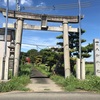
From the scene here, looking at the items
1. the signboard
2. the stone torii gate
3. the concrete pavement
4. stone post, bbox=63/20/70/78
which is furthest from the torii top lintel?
the concrete pavement

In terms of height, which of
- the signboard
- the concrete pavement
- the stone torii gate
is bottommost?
the concrete pavement

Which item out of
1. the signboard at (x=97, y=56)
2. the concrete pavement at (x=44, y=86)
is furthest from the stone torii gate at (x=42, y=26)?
the signboard at (x=97, y=56)

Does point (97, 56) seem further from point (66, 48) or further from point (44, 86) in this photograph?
point (44, 86)

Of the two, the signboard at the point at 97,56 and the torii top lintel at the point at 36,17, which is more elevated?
the torii top lintel at the point at 36,17

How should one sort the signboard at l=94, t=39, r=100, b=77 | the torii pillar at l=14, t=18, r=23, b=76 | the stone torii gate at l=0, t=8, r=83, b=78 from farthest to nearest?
the stone torii gate at l=0, t=8, r=83, b=78
the torii pillar at l=14, t=18, r=23, b=76
the signboard at l=94, t=39, r=100, b=77

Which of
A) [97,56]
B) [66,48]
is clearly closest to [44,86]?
[97,56]

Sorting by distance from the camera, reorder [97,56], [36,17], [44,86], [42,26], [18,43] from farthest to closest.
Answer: [36,17]
[42,26]
[18,43]
[97,56]
[44,86]

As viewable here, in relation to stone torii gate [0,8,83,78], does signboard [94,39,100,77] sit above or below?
below

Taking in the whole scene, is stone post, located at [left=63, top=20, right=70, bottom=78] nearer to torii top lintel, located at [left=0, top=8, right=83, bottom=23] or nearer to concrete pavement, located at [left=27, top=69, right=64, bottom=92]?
torii top lintel, located at [left=0, top=8, right=83, bottom=23]

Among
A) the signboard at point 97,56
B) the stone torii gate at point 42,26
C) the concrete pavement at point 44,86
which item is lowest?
the concrete pavement at point 44,86

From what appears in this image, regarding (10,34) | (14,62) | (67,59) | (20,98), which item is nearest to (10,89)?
(20,98)

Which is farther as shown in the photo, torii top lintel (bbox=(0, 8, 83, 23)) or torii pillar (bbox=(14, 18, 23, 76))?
torii top lintel (bbox=(0, 8, 83, 23))

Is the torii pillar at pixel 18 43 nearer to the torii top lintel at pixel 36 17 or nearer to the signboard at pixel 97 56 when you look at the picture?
the torii top lintel at pixel 36 17

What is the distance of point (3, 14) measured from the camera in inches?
856
